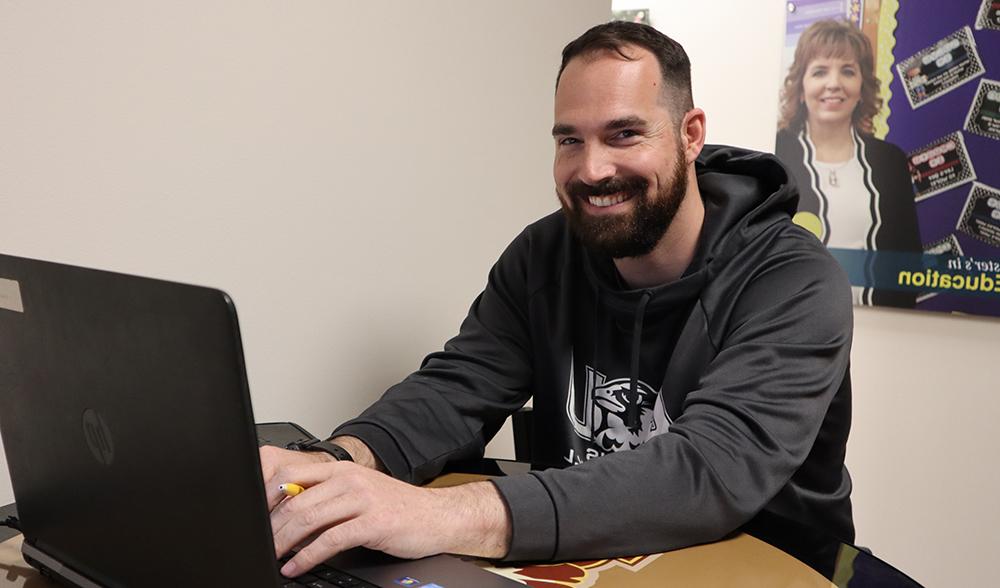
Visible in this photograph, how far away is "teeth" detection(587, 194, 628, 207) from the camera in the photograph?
1543 millimetres

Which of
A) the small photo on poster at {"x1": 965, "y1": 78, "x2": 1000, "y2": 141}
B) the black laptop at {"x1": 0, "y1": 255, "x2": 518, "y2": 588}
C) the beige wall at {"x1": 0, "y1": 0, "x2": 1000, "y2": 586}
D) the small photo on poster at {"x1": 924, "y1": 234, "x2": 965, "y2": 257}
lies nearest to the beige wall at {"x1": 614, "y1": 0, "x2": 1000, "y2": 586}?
the small photo on poster at {"x1": 924, "y1": 234, "x2": 965, "y2": 257}

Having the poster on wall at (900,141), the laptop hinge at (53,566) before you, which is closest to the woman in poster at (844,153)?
the poster on wall at (900,141)

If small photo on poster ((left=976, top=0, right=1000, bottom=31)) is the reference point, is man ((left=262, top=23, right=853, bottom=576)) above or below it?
below

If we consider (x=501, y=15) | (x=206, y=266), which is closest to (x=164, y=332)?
(x=206, y=266)

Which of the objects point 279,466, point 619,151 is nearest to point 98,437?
point 279,466

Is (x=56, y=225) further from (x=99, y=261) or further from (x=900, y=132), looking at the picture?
(x=900, y=132)

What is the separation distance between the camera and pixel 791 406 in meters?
1.20

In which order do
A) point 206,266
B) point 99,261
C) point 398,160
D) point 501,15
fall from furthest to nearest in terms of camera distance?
point 501,15 → point 398,160 → point 206,266 → point 99,261

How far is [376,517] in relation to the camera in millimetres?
898

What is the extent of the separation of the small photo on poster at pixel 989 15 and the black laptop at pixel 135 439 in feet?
8.21

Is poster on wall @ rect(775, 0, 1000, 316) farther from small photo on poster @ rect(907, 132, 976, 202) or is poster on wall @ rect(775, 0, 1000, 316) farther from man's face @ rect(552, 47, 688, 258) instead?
man's face @ rect(552, 47, 688, 258)

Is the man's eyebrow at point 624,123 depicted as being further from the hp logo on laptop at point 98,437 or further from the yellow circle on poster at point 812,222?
the yellow circle on poster at point 812,222

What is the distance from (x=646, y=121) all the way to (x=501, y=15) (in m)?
0.64

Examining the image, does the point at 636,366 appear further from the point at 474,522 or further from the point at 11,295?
the point at 11,295
